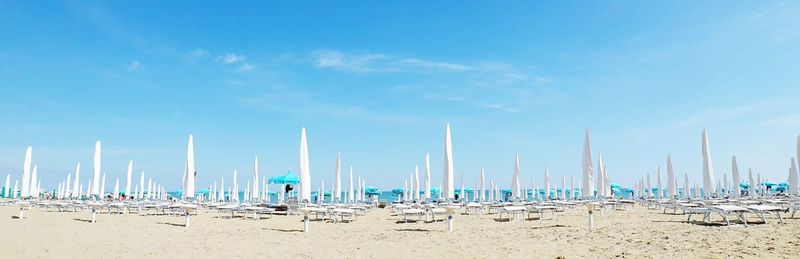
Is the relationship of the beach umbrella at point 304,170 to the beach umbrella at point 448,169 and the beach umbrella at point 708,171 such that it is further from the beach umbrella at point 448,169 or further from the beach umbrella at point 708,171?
the beach umbrella at point 708,171

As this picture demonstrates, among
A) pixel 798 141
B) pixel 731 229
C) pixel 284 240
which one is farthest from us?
pixel 798 141

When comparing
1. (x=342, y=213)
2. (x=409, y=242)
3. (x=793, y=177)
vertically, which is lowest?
(x=409, y=242)

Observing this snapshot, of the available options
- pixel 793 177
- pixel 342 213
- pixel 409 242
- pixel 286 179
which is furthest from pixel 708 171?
pixel 286 179

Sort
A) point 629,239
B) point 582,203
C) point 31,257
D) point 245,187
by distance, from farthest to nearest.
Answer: point 245,187, point 582,203, point 629,239, point 31,257

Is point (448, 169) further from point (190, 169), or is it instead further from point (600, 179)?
point (190, 169)

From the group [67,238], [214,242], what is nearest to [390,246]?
[214,242]

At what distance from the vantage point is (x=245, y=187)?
98.1 ft

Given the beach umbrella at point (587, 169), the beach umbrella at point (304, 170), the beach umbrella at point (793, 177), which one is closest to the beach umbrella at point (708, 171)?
the beach umbrella at point (793, 177)

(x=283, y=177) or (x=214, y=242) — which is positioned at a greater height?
(x=283, y=177)

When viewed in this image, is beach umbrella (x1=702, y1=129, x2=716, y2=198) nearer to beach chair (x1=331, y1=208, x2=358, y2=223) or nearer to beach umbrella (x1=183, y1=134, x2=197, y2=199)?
beach chair (x1=331, y1=208, x2=358, y2=223)

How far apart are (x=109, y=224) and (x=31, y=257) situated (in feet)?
18.4

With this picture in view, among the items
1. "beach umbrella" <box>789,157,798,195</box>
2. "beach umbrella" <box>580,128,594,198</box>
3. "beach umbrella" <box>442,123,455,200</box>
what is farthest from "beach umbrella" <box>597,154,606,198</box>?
"beach umbrella" <box>789,157,798,195</box>

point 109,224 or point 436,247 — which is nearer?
point 436,247

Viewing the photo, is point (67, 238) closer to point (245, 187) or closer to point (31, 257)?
point (31, 257)
